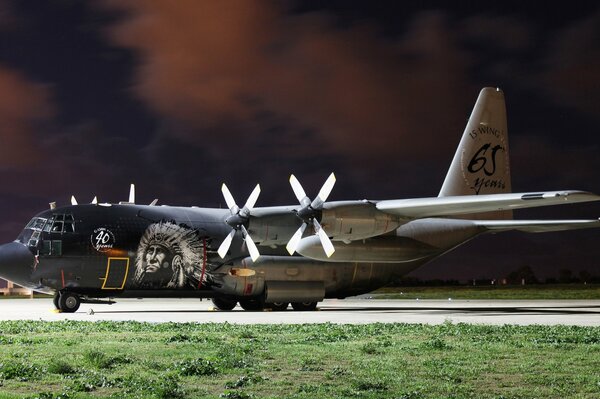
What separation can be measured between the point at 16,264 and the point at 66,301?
→ 8.37 ft

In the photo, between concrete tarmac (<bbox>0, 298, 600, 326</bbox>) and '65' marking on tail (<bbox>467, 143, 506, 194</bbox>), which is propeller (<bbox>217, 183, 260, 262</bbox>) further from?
'65' marking on tail (<bbox>467, 143, 506, 194</bbox>)

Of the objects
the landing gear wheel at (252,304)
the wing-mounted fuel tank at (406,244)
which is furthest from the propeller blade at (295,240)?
the landing gear wheel at (252,304)

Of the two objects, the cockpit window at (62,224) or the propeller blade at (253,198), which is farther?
the propeller blade at (253,198)

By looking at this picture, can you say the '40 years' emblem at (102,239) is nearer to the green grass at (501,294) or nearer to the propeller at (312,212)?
the propeller at (312,212)

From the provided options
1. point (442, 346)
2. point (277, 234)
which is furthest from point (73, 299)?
point (442, 346)

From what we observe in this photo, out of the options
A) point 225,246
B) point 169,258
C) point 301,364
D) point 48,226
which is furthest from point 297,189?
point 301,364

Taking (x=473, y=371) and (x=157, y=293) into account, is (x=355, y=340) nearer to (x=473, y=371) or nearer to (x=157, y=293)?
(x=473, y=371)

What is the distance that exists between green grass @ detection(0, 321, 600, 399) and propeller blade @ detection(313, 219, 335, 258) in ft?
34.1

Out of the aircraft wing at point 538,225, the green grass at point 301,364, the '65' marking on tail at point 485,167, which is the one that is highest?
the '65' marking on tail at point 485,167

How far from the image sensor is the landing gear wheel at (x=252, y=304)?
37.1 m

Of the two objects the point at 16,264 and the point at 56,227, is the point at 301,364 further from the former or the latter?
the point at 16,264

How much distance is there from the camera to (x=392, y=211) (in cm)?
3266

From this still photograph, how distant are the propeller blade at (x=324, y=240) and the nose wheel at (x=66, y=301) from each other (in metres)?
10.6

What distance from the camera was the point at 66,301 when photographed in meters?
32.8
